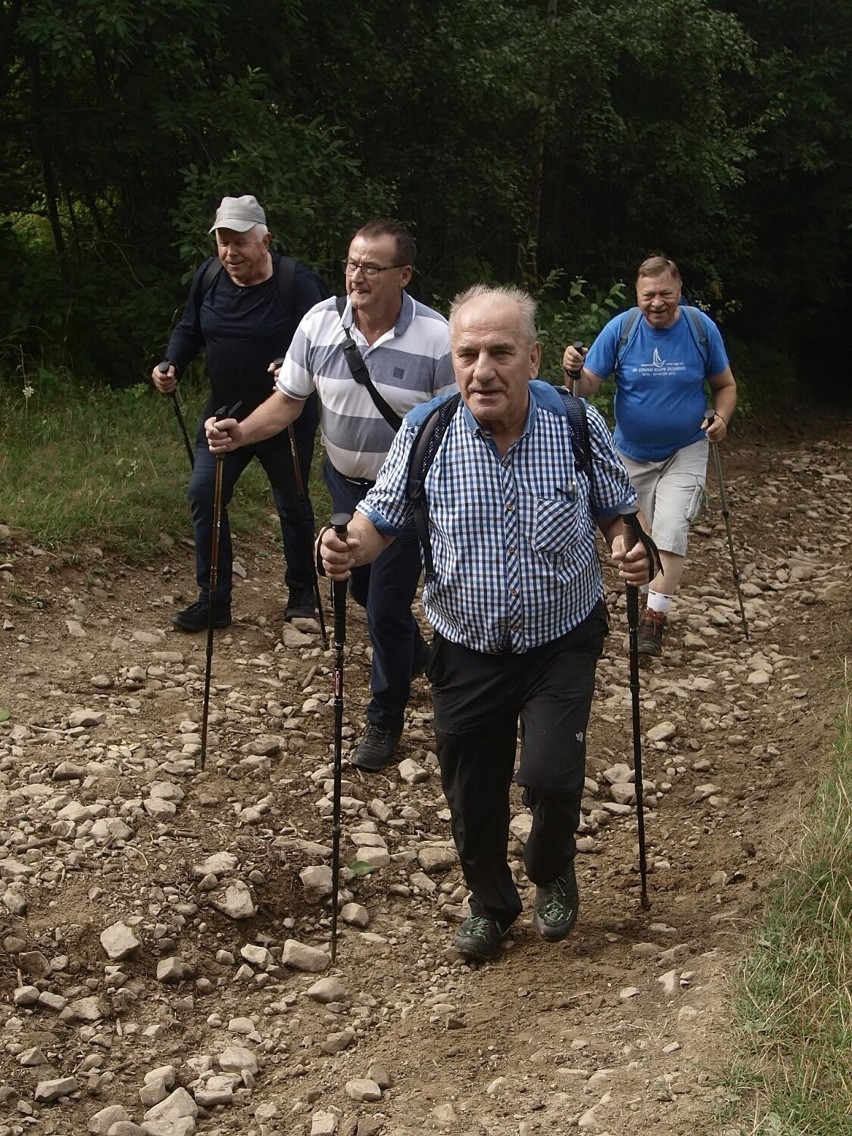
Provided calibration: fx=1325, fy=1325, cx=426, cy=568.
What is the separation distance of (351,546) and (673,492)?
4.17 metres

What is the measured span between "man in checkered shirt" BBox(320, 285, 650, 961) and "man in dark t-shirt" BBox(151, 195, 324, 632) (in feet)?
9.47

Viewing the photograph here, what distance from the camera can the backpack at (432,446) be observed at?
172 inches

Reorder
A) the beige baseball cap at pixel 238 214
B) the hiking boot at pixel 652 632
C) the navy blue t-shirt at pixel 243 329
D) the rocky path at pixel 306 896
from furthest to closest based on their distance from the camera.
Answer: the hiking boot at pixel 652 632 < the navy blue t-shirt at pixel 243 329 < the beige baseball cap at pixel 238 214 < the rocky path at pixel 306 896

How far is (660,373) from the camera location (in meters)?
7.96

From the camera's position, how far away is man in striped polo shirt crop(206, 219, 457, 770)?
565cm

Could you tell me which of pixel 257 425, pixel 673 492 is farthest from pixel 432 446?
pixel 673 492

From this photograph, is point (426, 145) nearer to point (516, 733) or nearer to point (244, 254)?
point (244, 254)

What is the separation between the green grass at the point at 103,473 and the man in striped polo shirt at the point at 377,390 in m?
2.63

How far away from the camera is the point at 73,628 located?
25.1 feet

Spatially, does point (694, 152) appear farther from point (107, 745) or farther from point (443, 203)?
point (107, 745)

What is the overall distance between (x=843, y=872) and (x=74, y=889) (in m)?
2.85

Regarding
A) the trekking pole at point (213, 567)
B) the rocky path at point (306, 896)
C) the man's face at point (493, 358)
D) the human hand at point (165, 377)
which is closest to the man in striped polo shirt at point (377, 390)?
the trekking pole at point (213, 567)

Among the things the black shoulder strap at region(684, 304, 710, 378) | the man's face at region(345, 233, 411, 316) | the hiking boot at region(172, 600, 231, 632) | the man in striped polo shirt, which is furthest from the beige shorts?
the man's face at region(345, 233, 411, 316)

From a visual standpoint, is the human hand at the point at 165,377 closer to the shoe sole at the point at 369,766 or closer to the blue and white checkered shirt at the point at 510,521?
the shoe sole at the point at 369,766
